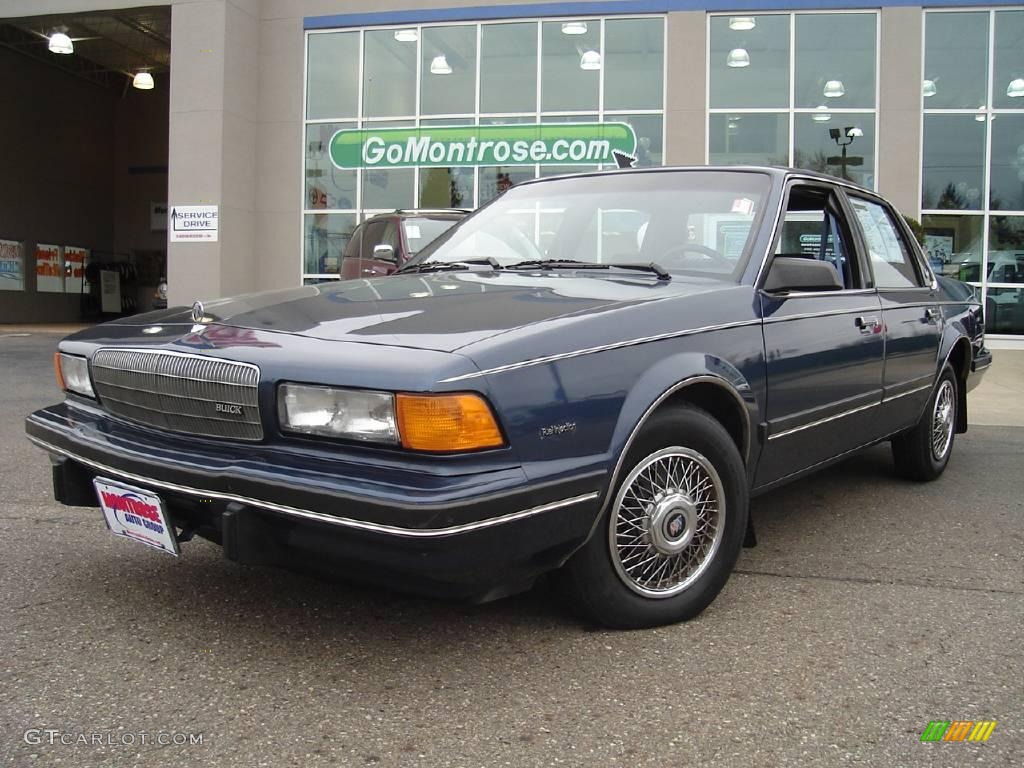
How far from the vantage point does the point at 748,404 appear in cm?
296

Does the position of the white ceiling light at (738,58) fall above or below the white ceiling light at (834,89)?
above

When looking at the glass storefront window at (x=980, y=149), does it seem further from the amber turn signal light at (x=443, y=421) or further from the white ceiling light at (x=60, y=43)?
the white ceiling light at (x=60, y=43)

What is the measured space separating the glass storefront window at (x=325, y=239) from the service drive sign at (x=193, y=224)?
1.76 metres

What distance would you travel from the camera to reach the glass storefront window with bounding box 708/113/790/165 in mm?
15742

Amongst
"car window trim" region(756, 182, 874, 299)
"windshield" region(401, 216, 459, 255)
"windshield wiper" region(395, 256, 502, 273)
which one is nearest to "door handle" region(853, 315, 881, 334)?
"car window trim" region(756, 182, 874, 299)

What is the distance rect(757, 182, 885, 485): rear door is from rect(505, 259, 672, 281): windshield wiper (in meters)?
0.37

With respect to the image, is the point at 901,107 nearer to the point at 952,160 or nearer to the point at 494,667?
the point at 952,160

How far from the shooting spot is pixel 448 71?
16953 mm

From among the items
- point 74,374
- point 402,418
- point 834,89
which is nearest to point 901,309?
point 402,418

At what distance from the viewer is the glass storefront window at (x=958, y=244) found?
50.1 feet

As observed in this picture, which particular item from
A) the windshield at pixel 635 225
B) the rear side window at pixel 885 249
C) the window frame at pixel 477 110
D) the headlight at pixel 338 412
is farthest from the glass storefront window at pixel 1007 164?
the headlight at pixel 338 412

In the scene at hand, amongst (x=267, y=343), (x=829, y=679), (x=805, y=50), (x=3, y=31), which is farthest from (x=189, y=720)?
(x=3, y=31)

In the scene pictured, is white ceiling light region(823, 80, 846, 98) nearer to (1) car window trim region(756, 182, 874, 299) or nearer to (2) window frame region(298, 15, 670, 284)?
(2) window frame region(298, 15, 670, 284)

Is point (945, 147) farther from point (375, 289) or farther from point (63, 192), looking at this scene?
point (63, 192)
